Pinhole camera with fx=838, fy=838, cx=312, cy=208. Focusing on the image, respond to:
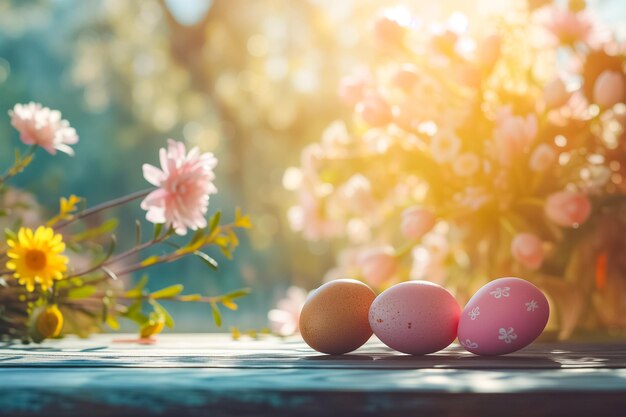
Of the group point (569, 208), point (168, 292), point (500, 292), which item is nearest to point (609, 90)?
point (569, 208)

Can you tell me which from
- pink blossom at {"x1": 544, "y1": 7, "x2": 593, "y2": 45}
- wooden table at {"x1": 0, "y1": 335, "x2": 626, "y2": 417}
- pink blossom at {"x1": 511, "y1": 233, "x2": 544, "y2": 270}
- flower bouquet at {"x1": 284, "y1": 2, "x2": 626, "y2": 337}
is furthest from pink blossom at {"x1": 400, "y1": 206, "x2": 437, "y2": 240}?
wooden table at {"x1": 0, "y1": 335, "x2": 626, "y2": 417}

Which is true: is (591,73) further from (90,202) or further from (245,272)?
(90,202)

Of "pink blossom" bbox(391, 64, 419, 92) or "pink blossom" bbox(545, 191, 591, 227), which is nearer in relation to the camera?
"pink blossom" bbox(545, 191, 591, 227)

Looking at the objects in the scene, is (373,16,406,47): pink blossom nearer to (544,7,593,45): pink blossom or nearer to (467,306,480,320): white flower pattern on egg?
(544,7,593,45): pink blossom

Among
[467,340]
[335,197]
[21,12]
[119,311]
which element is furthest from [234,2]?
[467,340]

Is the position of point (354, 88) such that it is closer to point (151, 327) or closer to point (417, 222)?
point (417, 222)

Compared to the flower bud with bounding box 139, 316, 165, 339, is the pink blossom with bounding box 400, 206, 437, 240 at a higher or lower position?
higher

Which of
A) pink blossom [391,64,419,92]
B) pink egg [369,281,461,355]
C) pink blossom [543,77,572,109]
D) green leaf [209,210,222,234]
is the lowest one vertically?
pink egg [369,281,461,355]
